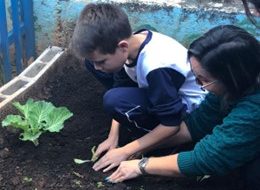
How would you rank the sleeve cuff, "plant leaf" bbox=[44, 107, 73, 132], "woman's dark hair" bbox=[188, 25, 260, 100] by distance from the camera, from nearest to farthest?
"woman's dark hair" bbox=[188, 25, 260, 100]
the sleeve cuff
"plant leaf" bbox=[44, 107, 73, 132]

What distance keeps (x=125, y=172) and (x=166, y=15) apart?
4.38 ft

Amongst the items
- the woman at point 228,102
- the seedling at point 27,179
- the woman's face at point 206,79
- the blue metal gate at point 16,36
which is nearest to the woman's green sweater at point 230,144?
the woman at point 228,102

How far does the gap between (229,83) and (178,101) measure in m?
0.40

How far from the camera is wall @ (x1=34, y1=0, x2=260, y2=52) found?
128 inches

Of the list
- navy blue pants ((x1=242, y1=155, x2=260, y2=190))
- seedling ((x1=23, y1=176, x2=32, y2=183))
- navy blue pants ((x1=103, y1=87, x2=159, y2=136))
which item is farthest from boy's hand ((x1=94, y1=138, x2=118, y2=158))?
navy blue pants ((x1=242, y1=155, x2=260, y2=190))

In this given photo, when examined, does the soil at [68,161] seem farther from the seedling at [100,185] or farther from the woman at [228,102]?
the woman at [228,102]

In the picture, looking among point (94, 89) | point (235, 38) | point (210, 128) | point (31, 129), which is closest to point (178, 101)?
point (210, 128)

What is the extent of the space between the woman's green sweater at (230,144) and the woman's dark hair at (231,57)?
0.08m

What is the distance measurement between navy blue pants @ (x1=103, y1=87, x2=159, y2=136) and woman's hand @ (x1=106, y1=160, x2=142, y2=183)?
295 mm

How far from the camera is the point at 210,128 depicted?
2.54m

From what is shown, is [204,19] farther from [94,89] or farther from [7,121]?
[7,121]

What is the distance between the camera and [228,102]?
2143 mm

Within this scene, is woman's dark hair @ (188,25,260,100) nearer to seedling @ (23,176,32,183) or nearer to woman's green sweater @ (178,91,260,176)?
woman's green sweater @ (178,91,260,176)

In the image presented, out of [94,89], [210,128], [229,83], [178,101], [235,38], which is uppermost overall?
[235,38]
